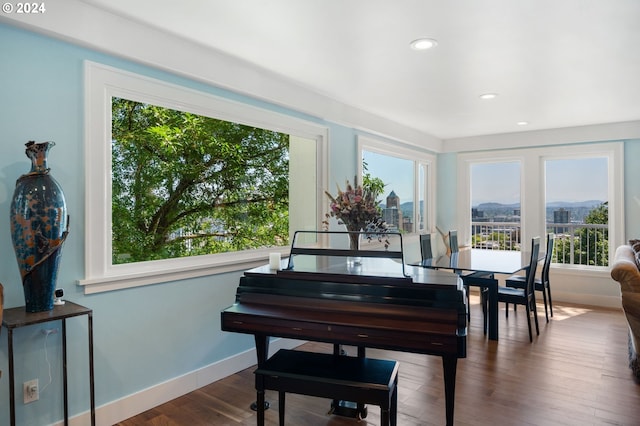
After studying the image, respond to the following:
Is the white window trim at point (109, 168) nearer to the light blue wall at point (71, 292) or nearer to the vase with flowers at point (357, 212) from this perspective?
the light blue wall at point (71, 292)

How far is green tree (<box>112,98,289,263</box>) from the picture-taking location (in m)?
2.69

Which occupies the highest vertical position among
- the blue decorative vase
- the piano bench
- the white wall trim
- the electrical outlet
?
the white wall trim

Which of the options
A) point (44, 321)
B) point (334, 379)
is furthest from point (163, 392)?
point (334, 379)

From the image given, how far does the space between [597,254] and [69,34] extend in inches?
257

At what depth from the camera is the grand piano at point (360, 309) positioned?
1.97 metres

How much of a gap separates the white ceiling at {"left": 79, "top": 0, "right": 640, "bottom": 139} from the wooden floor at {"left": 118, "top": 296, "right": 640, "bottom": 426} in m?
2.40

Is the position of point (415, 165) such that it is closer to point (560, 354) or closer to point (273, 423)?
point (560, 354)

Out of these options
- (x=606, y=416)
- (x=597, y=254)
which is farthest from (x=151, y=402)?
(x=597, y=254)

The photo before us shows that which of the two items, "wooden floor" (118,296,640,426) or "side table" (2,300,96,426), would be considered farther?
"wooden floor" (118,296,640,426)

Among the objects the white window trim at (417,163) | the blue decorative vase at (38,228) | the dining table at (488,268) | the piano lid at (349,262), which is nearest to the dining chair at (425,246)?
the dining table at (488,268)

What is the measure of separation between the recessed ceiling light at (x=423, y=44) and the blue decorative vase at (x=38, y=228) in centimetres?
225

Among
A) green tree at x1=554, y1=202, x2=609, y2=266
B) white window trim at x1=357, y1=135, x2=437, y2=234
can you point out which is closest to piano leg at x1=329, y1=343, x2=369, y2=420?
white window trim at x1=357, y1=135, x2=437, y2=234

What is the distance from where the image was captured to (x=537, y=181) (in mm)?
6051

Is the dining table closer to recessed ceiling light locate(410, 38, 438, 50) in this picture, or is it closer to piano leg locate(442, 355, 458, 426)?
piano leg locate(442, 355, 458, 426)
